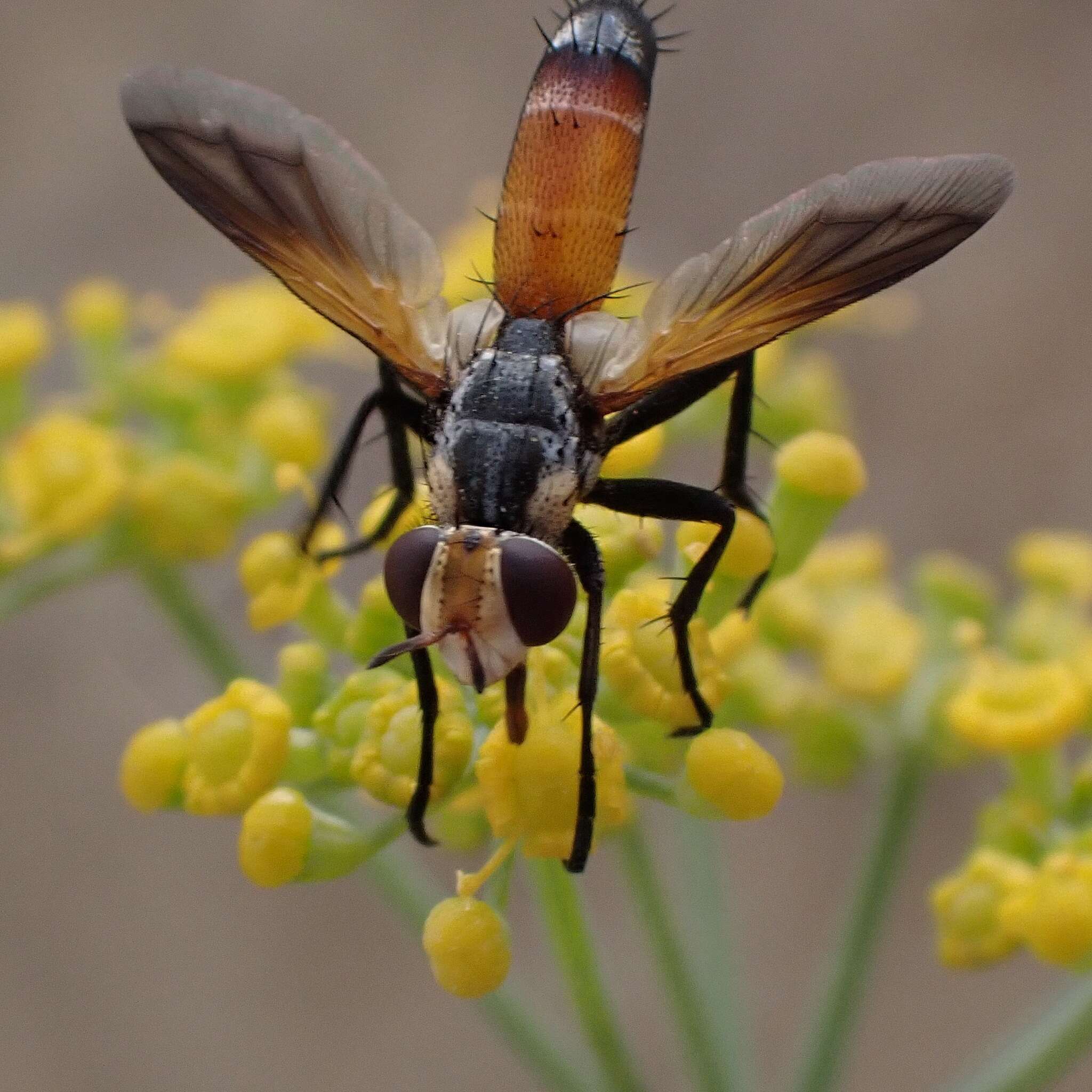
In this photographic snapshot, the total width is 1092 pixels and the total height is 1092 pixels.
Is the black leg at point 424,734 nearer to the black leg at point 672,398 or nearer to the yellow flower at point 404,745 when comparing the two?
the yellow flower at point 404,745

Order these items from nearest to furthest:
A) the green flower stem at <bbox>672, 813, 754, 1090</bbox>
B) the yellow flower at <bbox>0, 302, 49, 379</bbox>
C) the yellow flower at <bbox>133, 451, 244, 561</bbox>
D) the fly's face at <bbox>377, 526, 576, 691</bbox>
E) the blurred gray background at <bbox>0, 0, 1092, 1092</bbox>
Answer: the fly's face at <bbox>377, 526, 576, 691</bbox>, the green flower stem at <bbox>672, 813, 754, 1090</bbox>, the yellow flower at <bbox>133, 451, 244, 561</bbox>, the yellow flower at <bbox>0, 302, 49, 379</bbox>, the blurred gray background at <bbox>0, 0, 1092, 1092</bbox>

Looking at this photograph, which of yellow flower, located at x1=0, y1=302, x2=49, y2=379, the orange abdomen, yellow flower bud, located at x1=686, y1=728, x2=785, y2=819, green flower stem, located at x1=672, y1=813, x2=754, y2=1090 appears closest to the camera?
yellow flower bud, located at x1=686, y1=728, x2=785, y2=819

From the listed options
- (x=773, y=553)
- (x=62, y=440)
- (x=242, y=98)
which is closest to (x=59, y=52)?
(x=62, y=440)

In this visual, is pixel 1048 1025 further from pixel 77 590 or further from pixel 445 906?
pixel 77 590

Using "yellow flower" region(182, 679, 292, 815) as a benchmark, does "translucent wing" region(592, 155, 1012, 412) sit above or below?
above

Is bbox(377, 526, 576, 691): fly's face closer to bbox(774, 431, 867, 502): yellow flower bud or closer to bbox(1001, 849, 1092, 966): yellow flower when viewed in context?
bbox(774, 431, 867, 502): yellow flower bud

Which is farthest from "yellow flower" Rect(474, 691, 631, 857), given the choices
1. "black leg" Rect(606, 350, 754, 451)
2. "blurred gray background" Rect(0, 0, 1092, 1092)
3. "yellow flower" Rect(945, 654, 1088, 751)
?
"blurred gray background" Rect(0, 0, 1092, 1092)

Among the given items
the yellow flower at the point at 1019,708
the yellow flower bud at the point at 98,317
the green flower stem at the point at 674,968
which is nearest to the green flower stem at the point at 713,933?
the green flower stem at the point at 674,968

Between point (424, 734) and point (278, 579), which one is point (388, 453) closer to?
point (278, 579)
